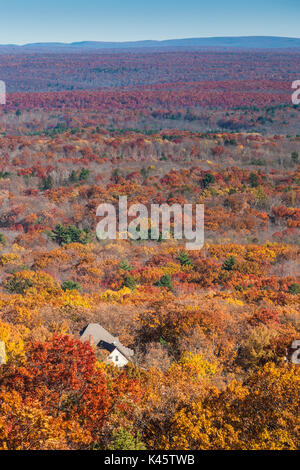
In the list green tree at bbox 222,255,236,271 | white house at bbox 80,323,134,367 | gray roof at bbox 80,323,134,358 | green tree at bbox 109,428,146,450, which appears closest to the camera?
green tree at bbox 109,428,146,450

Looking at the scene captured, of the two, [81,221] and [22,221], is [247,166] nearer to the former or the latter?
[81,221]

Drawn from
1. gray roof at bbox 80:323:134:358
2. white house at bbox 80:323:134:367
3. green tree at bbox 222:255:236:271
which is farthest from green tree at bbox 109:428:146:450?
green tree at bbox 222:255:236:271

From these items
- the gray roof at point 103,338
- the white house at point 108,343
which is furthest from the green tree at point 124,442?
the gray roof at point 103,338

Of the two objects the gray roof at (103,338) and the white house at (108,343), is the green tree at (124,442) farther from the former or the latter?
the gray roof at (103,338)

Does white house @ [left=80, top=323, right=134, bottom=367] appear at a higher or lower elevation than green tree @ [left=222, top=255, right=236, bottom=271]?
higher

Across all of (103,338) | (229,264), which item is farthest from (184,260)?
(103,338)

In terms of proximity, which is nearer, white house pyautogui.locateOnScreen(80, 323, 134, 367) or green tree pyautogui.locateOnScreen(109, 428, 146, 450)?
green tree pyautogui.locateOnScreen(109, 428, 146, 450)

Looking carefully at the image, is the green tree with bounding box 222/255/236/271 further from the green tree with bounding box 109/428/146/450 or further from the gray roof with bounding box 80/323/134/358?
the green tree with bounding box 109/428/146/450

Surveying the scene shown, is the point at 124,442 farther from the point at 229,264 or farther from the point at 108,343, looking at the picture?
the point at 229,264
